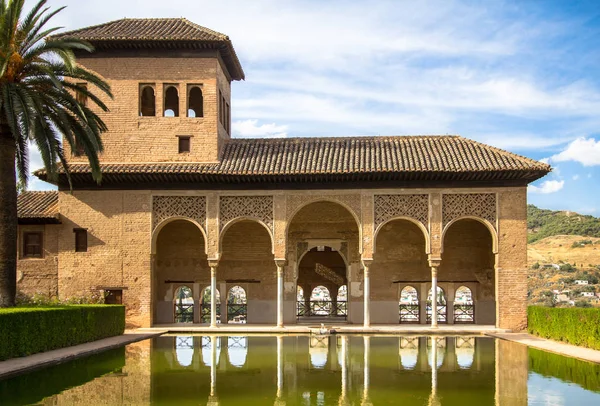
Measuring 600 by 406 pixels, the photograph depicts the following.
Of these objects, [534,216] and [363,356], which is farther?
[534,216]

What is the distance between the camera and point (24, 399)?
995 centimetres

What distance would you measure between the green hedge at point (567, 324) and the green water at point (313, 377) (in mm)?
1220

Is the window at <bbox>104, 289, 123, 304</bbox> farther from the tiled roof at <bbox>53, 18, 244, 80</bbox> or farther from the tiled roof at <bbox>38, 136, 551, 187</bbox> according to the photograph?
the tiled roof at <bbox>53, 18, 244, 80</bbox>

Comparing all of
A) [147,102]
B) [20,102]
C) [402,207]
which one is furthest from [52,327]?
[147,102]

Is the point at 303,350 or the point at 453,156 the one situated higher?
the point at 453,156

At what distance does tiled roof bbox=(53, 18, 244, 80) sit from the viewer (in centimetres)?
2228

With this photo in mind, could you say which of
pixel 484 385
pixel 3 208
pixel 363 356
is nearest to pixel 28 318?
pixel 3 208

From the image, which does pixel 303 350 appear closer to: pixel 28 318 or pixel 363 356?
pixel 363 356

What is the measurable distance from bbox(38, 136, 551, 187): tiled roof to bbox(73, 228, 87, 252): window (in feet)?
5.06

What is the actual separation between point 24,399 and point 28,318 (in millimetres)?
5106

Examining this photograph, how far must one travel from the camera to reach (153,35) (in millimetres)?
22594

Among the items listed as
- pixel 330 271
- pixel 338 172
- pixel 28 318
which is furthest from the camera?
pixel 330 271

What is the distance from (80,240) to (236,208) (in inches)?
189

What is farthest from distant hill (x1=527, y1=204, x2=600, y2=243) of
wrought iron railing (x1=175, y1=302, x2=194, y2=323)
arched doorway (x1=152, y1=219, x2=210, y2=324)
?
arched doorway (x1=152, y1=219, x2=210, y2=324)
